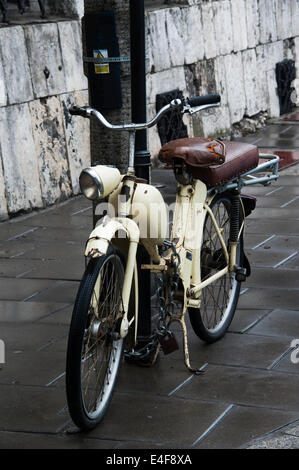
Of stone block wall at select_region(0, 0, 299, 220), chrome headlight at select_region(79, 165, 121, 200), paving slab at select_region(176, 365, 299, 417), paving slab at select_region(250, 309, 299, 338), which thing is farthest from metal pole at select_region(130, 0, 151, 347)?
stone block wall at select_region(0, 0, 299, 220)

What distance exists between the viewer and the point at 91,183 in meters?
4.06

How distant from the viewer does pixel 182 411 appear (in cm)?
422

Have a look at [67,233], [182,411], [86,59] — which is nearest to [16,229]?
[67,233]

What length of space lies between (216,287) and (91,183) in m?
1.55

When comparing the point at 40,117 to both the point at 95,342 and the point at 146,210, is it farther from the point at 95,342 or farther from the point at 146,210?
the point at 95,342

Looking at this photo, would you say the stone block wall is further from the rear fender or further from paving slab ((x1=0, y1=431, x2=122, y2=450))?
paving slab ((x1=0, y1=431, x2=122, y2=450))

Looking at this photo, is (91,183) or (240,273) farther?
(240,273)

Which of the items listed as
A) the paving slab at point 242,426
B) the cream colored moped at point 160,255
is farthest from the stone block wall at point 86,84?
the paving slab at point 242,426

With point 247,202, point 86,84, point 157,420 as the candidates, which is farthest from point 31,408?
point 86,84

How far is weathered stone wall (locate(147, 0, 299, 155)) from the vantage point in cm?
1062

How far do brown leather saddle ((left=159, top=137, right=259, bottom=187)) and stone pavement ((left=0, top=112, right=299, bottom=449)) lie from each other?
0.93m

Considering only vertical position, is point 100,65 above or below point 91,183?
above

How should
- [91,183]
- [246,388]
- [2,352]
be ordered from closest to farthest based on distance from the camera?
1. [91,183]
2. [246,388]
3. [2,352]
